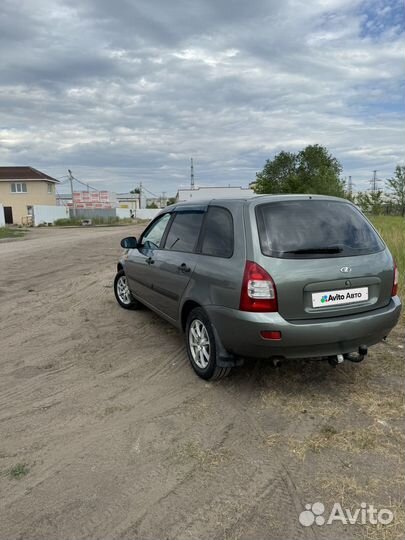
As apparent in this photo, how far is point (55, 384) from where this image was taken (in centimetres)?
398

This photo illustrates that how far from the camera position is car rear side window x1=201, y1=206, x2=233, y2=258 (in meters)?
3.70

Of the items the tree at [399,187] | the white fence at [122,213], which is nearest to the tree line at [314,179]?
the tree at [399,187]

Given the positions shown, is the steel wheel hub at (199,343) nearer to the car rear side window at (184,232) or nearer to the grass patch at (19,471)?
the car rear side window at (184,232)

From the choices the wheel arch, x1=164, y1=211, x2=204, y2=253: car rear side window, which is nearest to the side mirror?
x1=164, y1=211, x2=204, y2=253: car rear side window

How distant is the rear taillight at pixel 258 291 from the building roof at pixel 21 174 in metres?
51.0

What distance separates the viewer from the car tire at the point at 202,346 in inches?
148

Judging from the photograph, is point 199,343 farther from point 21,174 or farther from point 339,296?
point 21,174

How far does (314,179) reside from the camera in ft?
153

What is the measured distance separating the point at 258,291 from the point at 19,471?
2074 millimetres

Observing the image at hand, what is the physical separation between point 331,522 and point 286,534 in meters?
0.27

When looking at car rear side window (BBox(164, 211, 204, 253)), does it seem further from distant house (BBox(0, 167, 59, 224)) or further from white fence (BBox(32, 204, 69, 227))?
distant house (BBox(0, 167, 59, 224))

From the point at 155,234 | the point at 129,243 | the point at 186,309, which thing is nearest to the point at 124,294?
the point at 129,243

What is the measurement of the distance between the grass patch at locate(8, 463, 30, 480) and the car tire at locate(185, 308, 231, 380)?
168 cm

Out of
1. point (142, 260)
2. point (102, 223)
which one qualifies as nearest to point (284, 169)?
point (102, 223)
